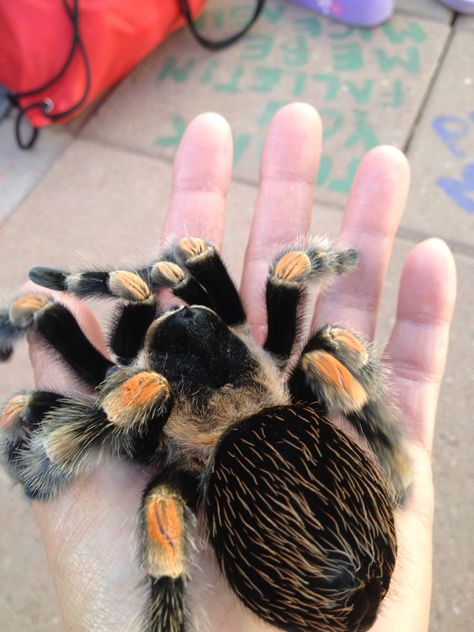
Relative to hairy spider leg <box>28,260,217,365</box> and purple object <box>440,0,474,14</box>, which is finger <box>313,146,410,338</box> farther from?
purple object <box>440,0,474,14</box>

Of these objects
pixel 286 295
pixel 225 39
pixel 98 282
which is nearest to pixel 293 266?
pixel 286 295

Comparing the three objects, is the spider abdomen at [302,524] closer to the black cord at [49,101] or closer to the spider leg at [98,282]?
the spider leg at [98,282]

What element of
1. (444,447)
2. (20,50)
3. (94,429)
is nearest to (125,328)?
(94,429)

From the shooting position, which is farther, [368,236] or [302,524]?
[368,236]

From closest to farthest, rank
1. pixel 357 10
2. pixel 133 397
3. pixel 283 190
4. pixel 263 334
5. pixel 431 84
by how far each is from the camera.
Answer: pixel 133 397, pixel 263 334, pixel 283 190, pixel 431 84, pixel 357 10

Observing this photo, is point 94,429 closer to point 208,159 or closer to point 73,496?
point 73,496

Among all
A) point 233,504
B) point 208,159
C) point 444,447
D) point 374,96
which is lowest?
point 444,447

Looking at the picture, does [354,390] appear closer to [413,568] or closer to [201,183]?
[413,568]
